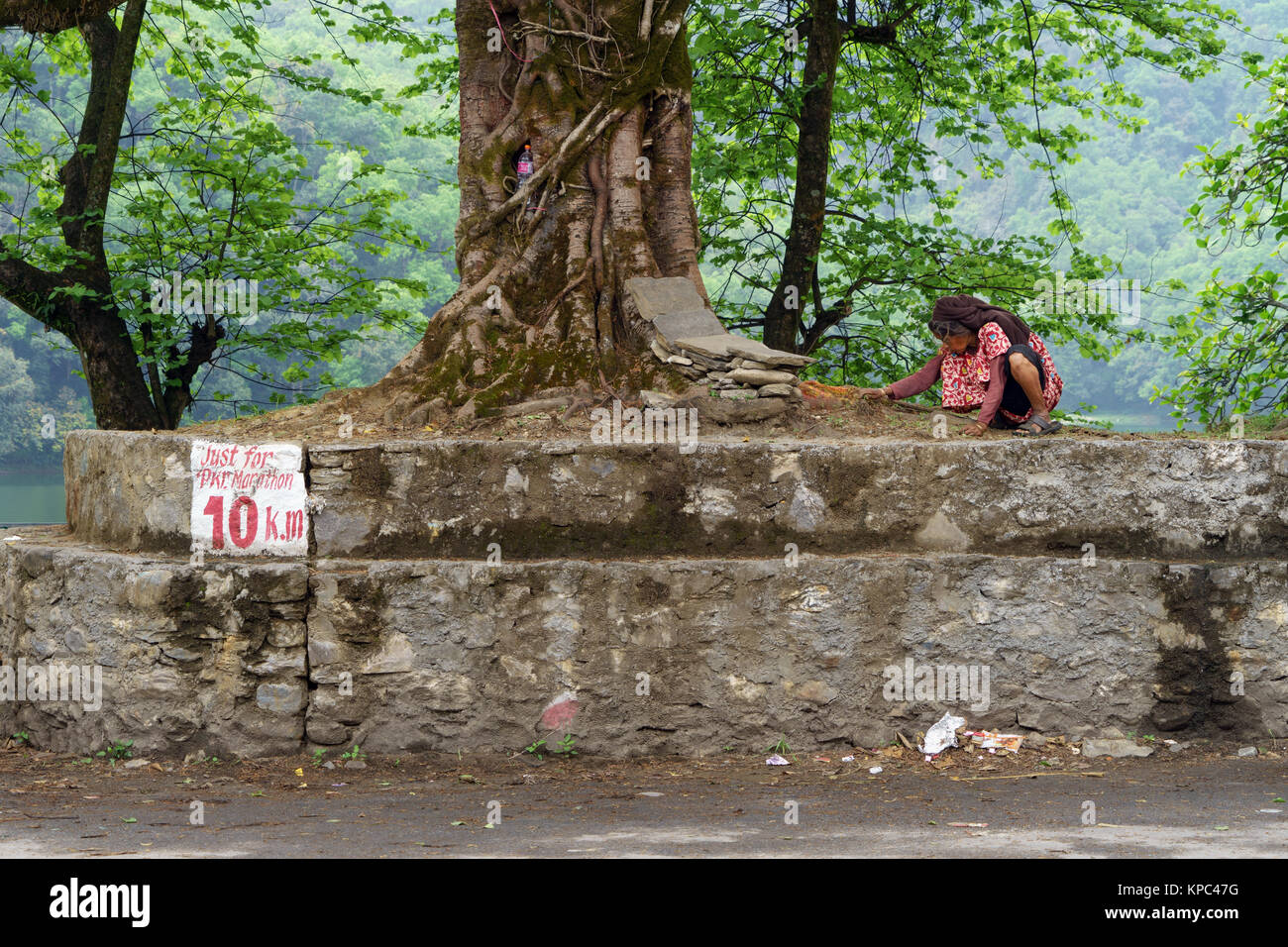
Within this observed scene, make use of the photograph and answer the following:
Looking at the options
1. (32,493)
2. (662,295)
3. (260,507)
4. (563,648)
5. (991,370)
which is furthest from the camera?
(32,493)

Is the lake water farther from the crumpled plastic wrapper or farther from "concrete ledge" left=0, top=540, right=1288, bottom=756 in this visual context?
the crumpled plastic wrapper

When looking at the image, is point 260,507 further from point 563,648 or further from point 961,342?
point 961,342

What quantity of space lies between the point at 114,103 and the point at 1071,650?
9.68 meters

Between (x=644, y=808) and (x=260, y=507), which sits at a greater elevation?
(x=260, y=507)

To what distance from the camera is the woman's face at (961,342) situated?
7172 mm

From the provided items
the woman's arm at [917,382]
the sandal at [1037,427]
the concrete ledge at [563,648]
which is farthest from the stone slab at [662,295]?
the sandal at [1037,427]

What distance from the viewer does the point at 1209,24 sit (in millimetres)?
12812

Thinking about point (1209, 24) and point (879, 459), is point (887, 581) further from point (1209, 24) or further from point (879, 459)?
point (1209, 24)

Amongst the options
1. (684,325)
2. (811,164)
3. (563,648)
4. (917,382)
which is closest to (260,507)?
(563,648)

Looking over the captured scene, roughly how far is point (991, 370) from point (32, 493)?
41738 mm

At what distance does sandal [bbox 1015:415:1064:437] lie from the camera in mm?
6883

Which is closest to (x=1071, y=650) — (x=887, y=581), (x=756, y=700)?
(x=887, y=581)

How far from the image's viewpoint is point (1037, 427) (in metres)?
6.89

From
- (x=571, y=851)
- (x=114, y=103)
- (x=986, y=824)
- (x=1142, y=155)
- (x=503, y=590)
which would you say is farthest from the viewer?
(x=1142, y=155)
